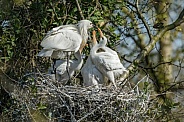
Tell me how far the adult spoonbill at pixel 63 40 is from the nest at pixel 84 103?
199 millimetres

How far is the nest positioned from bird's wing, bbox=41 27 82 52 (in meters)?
0.24

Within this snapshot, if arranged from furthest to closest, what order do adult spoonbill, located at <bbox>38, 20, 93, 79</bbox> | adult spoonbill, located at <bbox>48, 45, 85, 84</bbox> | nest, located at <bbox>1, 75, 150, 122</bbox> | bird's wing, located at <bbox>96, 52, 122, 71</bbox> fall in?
adult spoonbill, located at <bbox>48, 45, 85, 84</bbox>, bird's wing, located at <bbox>96, 52, 122, 71</bbox>, adult spoonbill, located at <bbox>38, 20, 93, 79</bbox>, nest, located at <bbox>1, 75, 150, 122</bbox>

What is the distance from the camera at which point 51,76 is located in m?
4.14

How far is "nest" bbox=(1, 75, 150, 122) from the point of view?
152 inches

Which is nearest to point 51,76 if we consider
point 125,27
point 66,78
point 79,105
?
point 66,78

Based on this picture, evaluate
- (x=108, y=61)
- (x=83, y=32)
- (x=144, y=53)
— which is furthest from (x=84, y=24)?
(x=144, y=53)

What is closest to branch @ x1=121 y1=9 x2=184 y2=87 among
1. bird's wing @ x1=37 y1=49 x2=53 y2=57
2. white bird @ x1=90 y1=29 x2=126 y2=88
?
white bird @ x1=90 y1=29 x2=126 y2=88

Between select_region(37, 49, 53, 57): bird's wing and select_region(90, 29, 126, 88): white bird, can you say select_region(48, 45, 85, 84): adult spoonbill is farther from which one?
select_region(37, 49, 53, 57): bird's wing

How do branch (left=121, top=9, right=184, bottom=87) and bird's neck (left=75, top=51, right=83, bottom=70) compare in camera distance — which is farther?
branch (left=121, top=9, right=184, bottom=87)

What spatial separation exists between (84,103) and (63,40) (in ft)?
1.57

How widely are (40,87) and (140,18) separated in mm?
1562

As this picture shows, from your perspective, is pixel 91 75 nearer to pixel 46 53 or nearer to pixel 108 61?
pixel 108 61

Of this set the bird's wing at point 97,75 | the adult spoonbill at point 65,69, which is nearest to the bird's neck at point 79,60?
the adult spoonbill at point 65,69

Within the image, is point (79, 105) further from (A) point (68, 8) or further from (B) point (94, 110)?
(A) point (68, 8)
